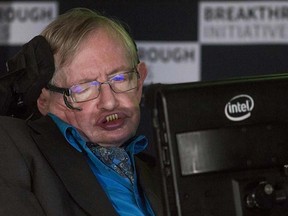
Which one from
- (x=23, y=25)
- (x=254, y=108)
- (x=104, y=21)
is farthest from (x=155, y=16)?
(x=254, y=108)

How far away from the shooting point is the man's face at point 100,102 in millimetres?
1781

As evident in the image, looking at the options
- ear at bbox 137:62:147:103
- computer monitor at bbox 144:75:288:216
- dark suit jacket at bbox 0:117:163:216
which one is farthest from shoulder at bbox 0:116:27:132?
computer monitor at bbox 144:75:288:216

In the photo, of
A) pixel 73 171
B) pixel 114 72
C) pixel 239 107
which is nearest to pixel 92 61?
pixel 114 72

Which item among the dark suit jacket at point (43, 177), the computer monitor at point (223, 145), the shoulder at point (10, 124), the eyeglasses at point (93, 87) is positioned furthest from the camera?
the eyeglasses at point (93, 87)

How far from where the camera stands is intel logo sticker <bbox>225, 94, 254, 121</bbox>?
1.16 m

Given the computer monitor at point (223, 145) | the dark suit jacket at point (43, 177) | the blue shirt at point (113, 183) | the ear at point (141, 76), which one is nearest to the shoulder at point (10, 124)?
the dark suit jacket at point (43, 177)

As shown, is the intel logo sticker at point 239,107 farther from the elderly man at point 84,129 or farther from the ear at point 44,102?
the ear at point 44,102

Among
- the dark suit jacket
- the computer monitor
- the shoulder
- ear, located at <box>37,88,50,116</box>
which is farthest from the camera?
ear, located at <box>37,88,50,116</box>

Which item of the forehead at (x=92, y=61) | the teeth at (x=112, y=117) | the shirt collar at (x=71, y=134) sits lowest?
the shirt collar at (x=71, y=134)

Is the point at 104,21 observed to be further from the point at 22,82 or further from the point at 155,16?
the point at 155,16

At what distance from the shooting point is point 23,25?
328cm

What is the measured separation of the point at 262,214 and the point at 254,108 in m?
0.17

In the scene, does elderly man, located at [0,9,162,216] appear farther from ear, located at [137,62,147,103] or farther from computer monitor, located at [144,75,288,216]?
computer monitor, located at [144,75,288,216]

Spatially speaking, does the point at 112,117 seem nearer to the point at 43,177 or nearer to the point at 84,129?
the point at 84,129
